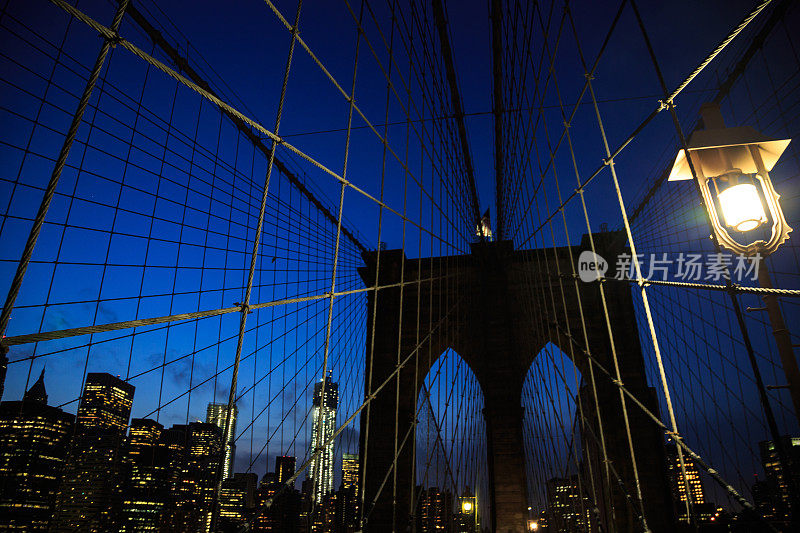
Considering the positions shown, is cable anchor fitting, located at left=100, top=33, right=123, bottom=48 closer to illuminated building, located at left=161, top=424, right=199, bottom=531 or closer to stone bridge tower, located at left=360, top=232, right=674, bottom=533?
stone bridge tower, located at left=360, top=232, right=674, bottom=533

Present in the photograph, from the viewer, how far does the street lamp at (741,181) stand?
7.09 ft

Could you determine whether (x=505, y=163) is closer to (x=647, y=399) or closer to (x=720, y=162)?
(x=647, y=399)

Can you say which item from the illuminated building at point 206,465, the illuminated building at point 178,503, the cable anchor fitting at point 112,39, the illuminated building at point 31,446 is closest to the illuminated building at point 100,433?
the illuminated building at point 31,446

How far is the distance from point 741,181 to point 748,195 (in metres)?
0.23

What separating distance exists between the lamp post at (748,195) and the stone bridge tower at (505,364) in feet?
16.6

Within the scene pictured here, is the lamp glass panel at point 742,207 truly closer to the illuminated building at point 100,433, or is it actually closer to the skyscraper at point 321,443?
the skyscraper at point 321,443

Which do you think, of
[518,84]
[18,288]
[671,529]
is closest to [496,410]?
[671,529]

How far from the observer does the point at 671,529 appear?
7.65m

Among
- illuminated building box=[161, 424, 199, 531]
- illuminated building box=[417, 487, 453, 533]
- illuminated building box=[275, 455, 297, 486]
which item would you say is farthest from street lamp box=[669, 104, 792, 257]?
illuminated building box=[161, 424, 199, 531]

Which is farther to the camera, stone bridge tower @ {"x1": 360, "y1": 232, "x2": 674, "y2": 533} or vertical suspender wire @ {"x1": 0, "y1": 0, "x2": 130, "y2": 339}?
stone bridge tower @ {"x1": 360, "y1": 232, "x2": 674, "y2": 533}

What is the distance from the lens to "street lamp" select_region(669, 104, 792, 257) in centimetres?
216

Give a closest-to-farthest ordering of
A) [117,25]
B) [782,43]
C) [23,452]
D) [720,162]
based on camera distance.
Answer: [117,25]
[720,162]
[23,452]
[782,43]

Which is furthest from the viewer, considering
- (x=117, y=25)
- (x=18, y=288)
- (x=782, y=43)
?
(x=782, y=43)

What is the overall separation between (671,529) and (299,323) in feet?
26.6
